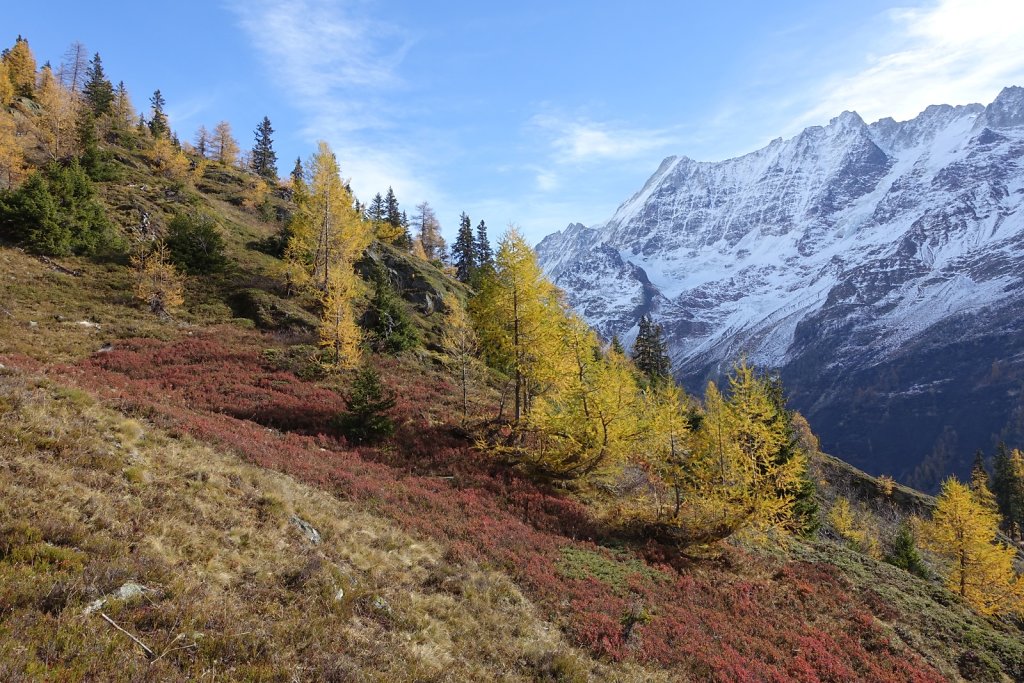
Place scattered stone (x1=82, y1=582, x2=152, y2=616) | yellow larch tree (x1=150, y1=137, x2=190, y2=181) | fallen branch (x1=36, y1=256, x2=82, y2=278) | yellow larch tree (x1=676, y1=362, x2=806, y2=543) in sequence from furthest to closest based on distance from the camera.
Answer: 1. yellow larch tree (x1=150, y1=137, x2=190, y2=181)
2. fallen branch (x1=36, y1=256, x2=82, y2=278)
3. yellow larch tree (x1=676, y1=362, x2=806, y2=543)
4. scattered stone (x1=82, y1=582, x2=152, y2=616)

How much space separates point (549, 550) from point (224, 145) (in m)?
112

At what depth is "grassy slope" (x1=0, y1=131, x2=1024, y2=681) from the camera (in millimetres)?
7016

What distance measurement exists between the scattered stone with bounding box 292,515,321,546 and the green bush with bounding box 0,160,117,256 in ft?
130

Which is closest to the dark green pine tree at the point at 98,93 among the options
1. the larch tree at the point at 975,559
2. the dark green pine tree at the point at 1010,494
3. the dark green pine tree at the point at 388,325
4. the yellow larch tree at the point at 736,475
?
the dark green pine tree at the point at 388,325

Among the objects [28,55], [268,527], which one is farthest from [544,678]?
[28,55]

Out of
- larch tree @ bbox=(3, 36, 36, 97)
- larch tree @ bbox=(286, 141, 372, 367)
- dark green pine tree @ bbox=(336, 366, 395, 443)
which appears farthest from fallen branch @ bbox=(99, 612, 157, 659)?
larch tree @ bbox=(3, 36, 36, 97)

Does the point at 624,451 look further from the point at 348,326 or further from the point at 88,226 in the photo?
the point at 88,226

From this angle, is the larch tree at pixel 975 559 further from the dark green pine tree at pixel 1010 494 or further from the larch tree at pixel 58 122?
the larch tree at pixel 58 122

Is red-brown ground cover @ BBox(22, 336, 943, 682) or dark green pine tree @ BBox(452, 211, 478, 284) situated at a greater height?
dark green pine tree @ BBox(452, 211, 478, 284)

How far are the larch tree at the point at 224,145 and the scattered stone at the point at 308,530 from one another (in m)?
107

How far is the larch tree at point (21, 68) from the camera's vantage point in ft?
215

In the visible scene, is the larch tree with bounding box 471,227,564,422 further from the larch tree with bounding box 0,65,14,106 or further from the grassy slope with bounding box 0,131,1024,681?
the larch tree with bounding box 0,65,14,106

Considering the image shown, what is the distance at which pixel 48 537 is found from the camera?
7391 mm

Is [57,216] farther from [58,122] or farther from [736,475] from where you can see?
[736,475]
